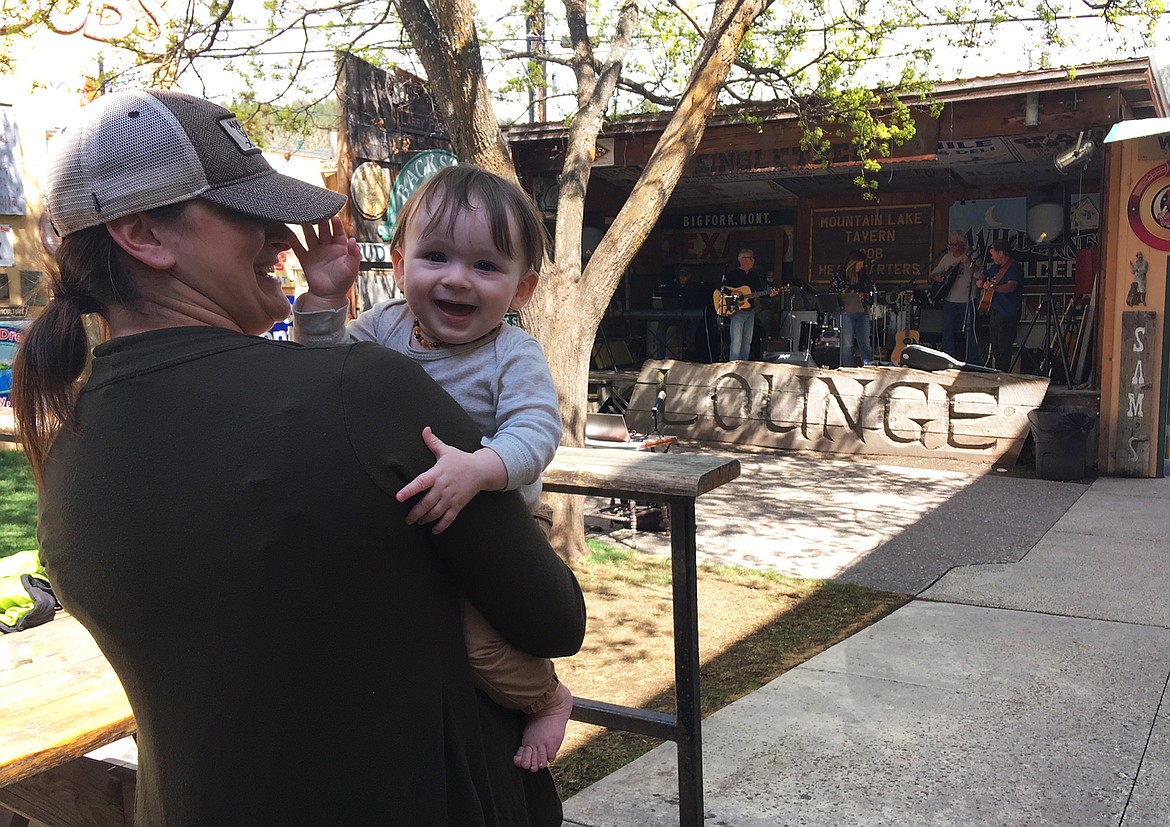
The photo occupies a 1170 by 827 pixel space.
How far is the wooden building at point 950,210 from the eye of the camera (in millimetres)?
9633

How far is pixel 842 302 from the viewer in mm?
13773

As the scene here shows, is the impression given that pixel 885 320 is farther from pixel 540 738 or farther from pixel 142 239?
pixel 142 239

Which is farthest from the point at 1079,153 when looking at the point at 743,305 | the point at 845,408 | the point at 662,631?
the point at 662,631

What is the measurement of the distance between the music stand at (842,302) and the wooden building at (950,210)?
0.71 meters

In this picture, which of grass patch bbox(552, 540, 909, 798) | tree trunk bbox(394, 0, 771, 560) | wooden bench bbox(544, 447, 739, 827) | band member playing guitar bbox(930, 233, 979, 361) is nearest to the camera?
wooden bench bbox(544, 447, 739, 827)

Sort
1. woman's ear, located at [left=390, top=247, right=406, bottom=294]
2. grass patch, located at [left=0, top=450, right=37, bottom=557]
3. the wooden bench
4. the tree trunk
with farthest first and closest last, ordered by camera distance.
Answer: grass patch, located at [left=0, top=450, right=37, bottom=557] → the tree trunk → the wooden bench → woman's ear, located at [left=390, top=247, right=406, bottom=294]

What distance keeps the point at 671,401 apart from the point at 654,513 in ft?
15.0

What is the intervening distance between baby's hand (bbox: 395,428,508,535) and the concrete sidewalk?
225 cm

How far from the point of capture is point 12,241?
1048 cm

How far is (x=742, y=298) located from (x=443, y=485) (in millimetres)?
13946

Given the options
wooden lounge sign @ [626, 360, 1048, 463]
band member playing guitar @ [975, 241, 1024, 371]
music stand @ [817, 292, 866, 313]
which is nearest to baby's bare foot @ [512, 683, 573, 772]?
wooden lounge sign @ [626, 360, 1048, 463]

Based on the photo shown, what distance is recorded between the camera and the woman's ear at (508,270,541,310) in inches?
69.2

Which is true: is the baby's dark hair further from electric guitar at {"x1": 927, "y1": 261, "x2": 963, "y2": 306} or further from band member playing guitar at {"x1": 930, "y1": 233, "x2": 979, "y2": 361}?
electric guitar at {"x1": 927, "y1": 261, "x2": 963, "y2": 306}

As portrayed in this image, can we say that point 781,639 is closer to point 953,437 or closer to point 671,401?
point 953,437
